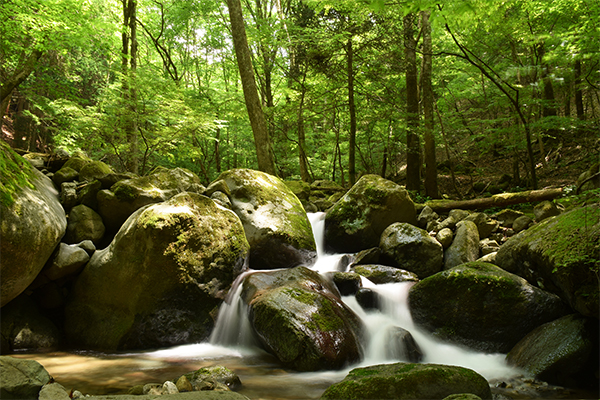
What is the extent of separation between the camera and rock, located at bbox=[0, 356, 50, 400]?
222 centimetres

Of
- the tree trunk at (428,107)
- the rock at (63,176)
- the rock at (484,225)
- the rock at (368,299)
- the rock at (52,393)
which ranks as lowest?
the rock at (368,299)

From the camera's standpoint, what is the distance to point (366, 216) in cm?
809

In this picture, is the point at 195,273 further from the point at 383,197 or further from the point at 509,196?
the point at 509,196

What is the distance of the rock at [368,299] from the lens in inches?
224

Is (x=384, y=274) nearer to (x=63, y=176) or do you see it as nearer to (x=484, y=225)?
(x=484, y=225)

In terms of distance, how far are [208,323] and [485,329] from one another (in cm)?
407

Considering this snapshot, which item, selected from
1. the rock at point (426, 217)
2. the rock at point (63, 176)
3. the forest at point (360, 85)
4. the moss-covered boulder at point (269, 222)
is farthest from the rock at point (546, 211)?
the rock at point (63, 176)

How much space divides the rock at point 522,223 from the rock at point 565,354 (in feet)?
11.6

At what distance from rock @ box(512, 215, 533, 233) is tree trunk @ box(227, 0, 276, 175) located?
6.27 meters

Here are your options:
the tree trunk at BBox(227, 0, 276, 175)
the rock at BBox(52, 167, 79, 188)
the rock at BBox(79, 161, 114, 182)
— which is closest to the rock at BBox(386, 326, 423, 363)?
the rock at BBox(79, 161, 114, 182)

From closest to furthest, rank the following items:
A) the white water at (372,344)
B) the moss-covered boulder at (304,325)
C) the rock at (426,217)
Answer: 1. the moss-covered boulder at (304,325)
2. the white water at (372,344)
3. the rock at (426,217)

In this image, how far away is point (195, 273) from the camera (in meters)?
5.06

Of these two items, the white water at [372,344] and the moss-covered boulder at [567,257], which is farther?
the white water at [372,344]

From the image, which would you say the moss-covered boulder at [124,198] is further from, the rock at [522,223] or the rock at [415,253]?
the rock at [522,223]
